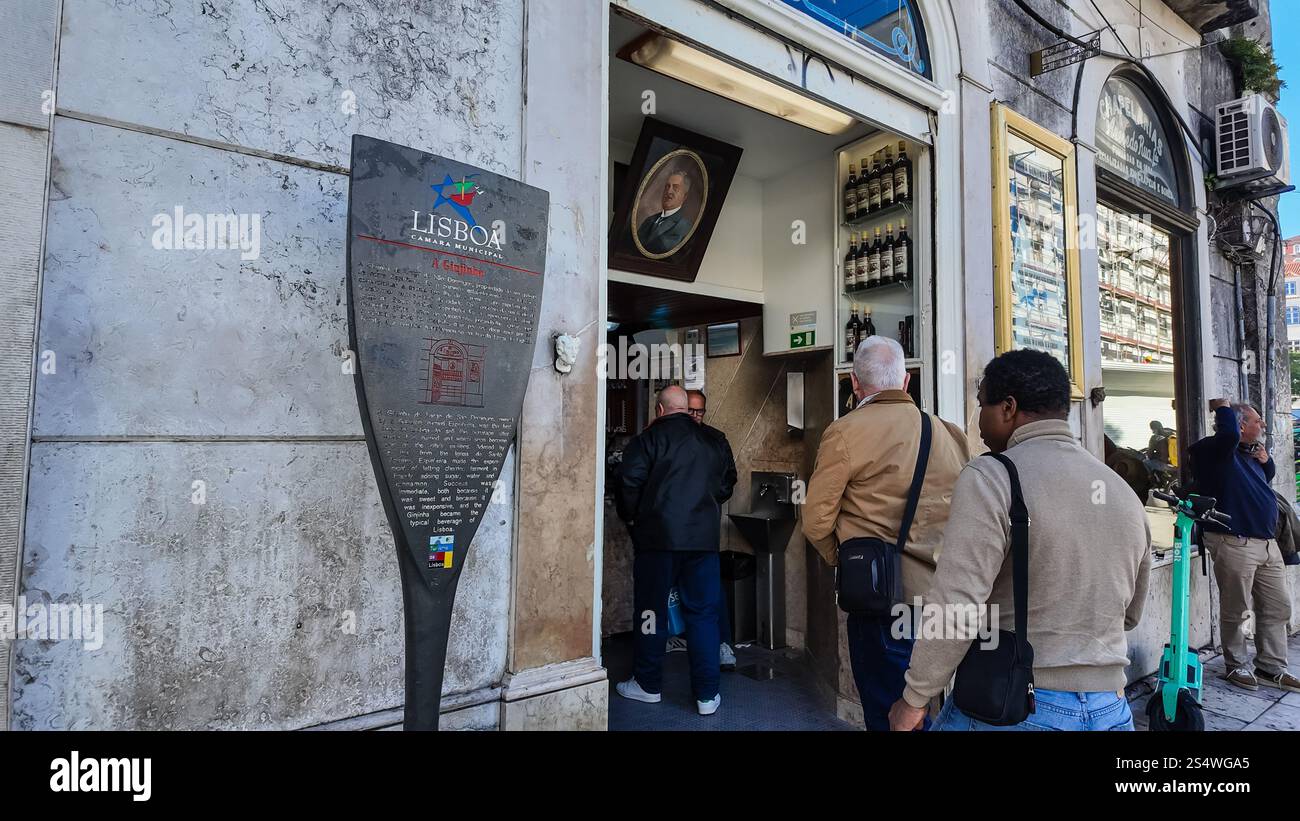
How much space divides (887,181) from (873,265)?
2.00ft

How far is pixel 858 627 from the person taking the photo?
8.72 ft

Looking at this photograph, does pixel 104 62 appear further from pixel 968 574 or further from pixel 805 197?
pixel 805 197

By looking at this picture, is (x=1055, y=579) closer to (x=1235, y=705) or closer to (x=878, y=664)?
(x=878, y=664)

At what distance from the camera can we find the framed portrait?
16.2 ft

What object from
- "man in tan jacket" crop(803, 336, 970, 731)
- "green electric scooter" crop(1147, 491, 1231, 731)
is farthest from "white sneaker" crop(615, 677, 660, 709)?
"green electric scooter" crop(1147, 491, 1231, 731)

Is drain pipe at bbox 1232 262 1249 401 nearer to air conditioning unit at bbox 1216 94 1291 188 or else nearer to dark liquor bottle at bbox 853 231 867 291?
air conditioning unit at bbox 1216 94 1291 188

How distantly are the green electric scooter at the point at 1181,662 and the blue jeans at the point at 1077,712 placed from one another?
8.39 feet

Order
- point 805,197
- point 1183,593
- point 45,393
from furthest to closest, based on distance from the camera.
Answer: point 805,197
point 1183,593
point 45,393

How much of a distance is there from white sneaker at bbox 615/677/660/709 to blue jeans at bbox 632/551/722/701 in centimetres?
3

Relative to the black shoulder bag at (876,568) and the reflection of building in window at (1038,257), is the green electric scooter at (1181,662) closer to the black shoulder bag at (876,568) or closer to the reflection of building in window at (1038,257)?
the reflection of building in window at (1038,257)

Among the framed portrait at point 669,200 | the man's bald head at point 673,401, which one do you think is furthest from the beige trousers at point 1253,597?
the framed portrait at point 669,200

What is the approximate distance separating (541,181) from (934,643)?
2349mm

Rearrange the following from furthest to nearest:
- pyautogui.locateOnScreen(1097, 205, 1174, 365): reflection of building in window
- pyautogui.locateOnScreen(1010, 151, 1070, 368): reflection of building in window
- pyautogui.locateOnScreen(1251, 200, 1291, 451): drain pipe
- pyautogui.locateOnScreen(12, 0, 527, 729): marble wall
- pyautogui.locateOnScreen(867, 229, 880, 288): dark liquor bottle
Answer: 1. pyautogui.locateOnScreen(1251, 200, 1291, 451): drain pipe
2. pyautogui.locateOnScreen(1097, 205, 1174, 365): reflection of building in window
3. pyautogui.locateOnScreen(1010, 151, 1070, 368): reflection of building in window
4. pyautogui.locateOnScreen(867, 229, 880, 288): dark liquor bottle
5. pyautogui.locateOnScreen(12, 0, 527, 729): marble wall
